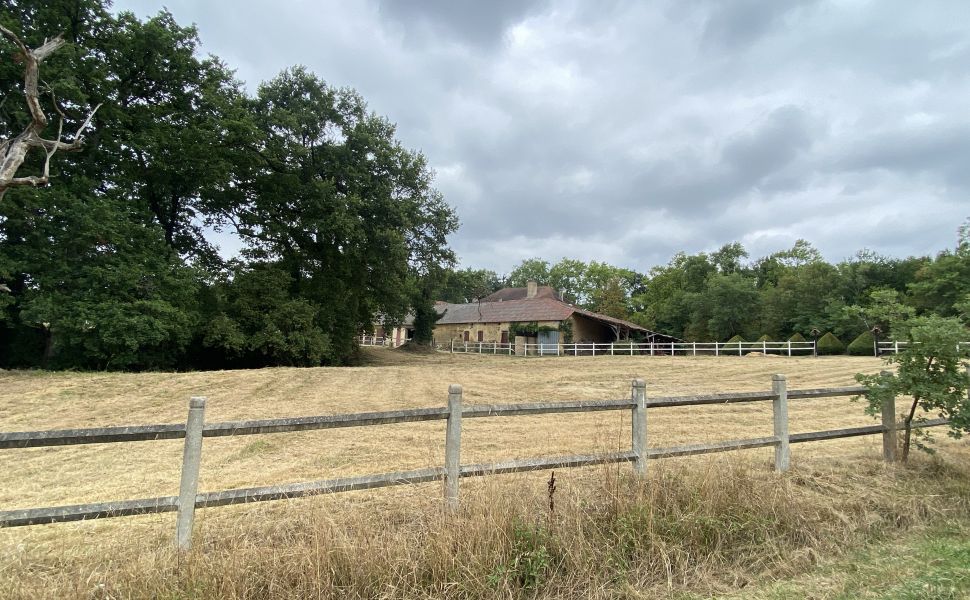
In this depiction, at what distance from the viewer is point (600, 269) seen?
77.9 m

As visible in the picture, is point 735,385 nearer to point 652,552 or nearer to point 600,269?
point 652,552

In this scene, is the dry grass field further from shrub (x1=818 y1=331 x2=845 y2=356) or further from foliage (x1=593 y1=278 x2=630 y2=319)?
foliage (x1=593 y1=278 x2=630 y2=319)

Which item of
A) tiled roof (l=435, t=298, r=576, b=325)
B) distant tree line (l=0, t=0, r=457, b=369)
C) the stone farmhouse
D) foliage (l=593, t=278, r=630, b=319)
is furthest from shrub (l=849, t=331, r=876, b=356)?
distant tree line (l=0, t=0, r=457, b=369)

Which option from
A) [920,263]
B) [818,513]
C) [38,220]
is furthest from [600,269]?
[818,513]

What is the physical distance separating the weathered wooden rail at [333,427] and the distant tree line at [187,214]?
1769 cm

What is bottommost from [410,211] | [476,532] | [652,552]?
[652,552]

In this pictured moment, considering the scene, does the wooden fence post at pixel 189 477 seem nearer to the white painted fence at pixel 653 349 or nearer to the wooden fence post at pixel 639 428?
the wooden fence post at pixel 639 428

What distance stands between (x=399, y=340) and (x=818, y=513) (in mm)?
59217

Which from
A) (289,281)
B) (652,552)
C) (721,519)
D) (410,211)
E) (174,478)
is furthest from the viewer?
(410,211)

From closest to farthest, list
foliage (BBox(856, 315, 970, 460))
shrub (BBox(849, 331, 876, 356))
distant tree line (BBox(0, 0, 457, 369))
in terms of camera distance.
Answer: foliage (BBox(856, 315, 970, 460)) < distant tree line (BBox(0, 0, 457, 369)) < shrub (BBox(849, 331, 876, 356))

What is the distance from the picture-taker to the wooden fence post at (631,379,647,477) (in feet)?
15.9

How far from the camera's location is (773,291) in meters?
50.6

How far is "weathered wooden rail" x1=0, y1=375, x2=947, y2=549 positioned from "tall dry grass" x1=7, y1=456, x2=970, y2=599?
0.67 feet

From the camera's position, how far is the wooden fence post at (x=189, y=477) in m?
3.46
